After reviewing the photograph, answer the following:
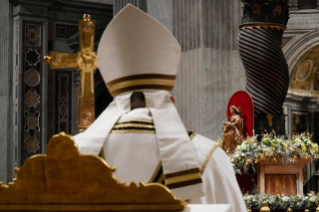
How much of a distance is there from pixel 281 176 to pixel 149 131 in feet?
15.2

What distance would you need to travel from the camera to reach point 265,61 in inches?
277

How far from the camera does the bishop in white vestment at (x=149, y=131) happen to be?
2428 millimetres

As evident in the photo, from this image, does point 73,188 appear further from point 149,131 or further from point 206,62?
point 206,62

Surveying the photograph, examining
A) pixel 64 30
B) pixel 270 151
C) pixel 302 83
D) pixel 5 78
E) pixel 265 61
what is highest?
pixel 64 30

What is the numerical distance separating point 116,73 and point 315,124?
43.5 feet

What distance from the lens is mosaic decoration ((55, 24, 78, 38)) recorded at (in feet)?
53.3

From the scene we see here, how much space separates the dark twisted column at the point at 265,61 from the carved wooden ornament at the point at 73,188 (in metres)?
5.60

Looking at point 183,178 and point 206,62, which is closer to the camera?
point 183,178

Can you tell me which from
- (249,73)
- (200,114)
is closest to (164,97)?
(249,73)

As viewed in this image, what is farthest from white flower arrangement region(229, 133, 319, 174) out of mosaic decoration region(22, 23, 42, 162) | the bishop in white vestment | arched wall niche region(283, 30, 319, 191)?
mosaic decoration region(22, 23, 42, 162)

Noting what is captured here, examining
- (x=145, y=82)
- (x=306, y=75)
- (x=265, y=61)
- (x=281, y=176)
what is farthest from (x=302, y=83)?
(x=145, y=82)

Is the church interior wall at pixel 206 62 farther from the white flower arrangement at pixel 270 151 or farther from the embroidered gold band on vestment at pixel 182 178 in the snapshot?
the embroidered gold band on vestment at pixel 182 178

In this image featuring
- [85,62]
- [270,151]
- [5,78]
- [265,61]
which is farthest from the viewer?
[5,78]

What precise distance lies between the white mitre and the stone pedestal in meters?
4.22
